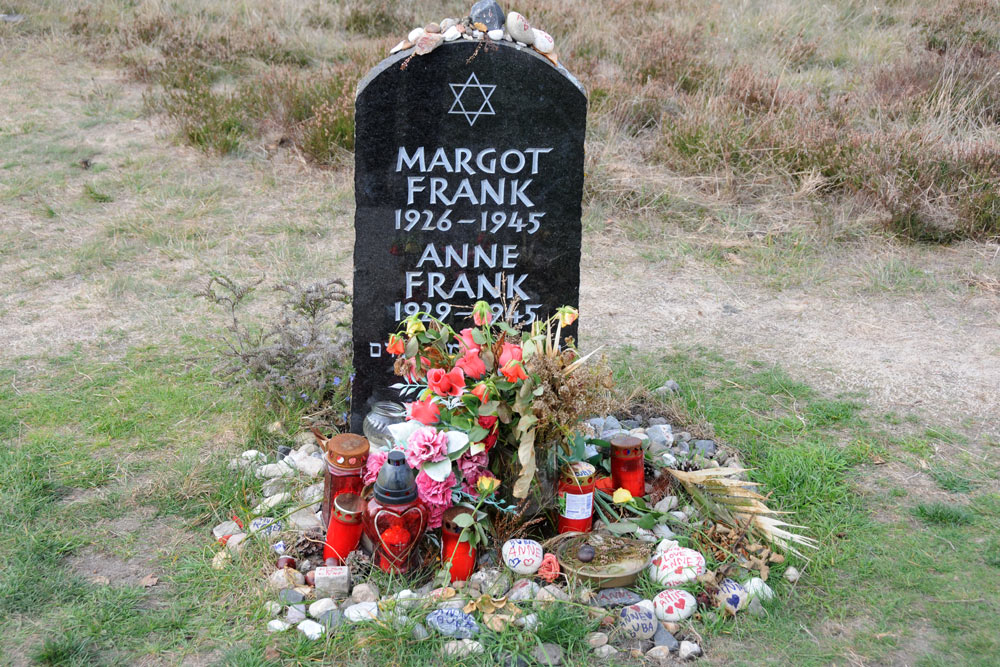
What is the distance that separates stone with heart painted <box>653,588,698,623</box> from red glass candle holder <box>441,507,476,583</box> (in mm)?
583

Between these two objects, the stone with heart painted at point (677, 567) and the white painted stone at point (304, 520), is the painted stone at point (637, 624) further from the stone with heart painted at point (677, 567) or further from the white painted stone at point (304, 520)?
the white painted stone at point (304, 520)

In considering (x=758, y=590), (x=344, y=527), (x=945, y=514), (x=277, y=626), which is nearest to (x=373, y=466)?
(x=344, y=527)

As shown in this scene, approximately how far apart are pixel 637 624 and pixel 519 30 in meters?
2.11

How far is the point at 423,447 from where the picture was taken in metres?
2.81

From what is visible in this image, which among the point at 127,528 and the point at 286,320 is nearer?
the point at 127,528

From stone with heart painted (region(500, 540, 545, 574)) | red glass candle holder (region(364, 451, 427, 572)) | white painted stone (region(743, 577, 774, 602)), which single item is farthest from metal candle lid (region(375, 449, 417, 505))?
white painted stone (region(743, 577, 774, 602))

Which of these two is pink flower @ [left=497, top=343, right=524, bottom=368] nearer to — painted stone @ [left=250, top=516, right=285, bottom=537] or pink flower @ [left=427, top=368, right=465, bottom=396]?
pink flower @ [left=427, top=368, right=465, bottom=396]

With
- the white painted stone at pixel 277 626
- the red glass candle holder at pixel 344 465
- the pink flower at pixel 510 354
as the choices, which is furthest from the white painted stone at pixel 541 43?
the white painted stone at pixel 277 626

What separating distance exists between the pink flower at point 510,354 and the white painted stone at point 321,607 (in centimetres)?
89

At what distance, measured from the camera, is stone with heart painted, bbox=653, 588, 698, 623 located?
9.10ft

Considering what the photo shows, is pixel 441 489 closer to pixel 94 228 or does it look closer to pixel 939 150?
pixel 94 228

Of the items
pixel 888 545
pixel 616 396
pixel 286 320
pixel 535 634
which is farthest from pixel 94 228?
pixel 888 545

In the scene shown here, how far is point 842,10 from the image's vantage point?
34.4 feet

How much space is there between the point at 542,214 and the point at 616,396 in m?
0.92
